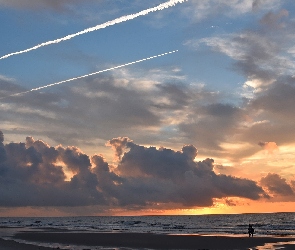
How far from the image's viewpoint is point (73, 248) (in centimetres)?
4956

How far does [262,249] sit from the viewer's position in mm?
48312

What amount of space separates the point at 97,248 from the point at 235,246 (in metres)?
16.8

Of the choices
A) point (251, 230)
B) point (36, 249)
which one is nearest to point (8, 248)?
point (36, 249)

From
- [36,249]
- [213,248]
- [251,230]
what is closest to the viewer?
[36,249]

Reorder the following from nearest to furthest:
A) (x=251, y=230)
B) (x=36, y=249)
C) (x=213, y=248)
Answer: (x=36, y=249) < (x=213, y=248) < (x=251, y=230)

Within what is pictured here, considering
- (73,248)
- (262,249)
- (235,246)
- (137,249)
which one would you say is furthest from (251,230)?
(73,248)

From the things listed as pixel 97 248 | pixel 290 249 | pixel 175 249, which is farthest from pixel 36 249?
pixel 290 249

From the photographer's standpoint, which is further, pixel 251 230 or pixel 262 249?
pixel 251 230

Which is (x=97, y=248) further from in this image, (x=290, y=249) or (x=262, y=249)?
(x=290, y=249)

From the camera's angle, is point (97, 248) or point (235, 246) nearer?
point (97, 248)

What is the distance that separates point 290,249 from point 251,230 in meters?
22.5

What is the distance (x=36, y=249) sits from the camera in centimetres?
4797

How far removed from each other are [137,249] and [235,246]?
41.2ft

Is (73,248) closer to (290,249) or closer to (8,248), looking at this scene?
(8,248)
